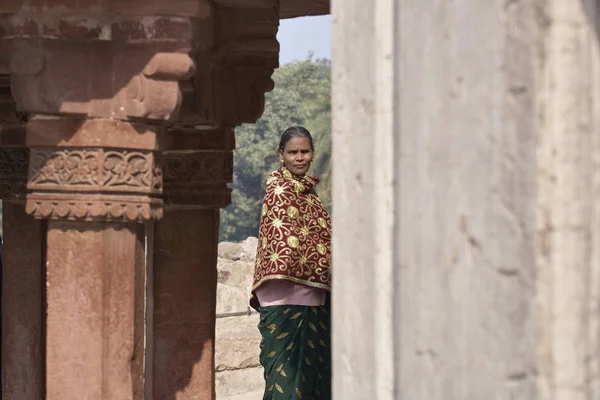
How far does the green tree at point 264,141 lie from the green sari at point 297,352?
4259cm

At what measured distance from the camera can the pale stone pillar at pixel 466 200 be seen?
228 centimetres

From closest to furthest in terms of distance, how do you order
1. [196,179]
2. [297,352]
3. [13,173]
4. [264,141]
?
[297,352]
[196,179]
[13,173]
[264,141]

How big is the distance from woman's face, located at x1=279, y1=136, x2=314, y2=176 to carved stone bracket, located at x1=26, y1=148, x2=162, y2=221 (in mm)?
1132

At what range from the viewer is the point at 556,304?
228cm

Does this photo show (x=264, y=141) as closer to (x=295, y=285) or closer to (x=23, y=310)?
(x=23, y=310)

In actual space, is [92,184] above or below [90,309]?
above

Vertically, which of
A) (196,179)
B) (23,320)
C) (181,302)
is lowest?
(23,320)

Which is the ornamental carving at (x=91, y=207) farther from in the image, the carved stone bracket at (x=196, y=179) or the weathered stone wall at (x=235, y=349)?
the weathered stone wall at (x=235, y=349)

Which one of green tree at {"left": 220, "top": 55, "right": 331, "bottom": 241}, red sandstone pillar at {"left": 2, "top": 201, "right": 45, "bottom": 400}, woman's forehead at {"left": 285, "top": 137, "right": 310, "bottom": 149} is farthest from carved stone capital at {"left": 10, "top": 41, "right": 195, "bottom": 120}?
green tree at {"left": 220, "top": 55, "right": 331, "bottom": 241}

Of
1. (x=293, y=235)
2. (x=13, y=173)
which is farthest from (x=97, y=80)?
(x=13, y=173)

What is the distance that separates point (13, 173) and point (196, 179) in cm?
124

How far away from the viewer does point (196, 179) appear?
6.29 metres

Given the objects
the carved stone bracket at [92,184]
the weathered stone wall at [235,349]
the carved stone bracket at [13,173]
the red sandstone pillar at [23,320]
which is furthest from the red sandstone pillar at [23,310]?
the weathered stone wall at [235,349]

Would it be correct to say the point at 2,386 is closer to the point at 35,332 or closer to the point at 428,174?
the point at 35,332
